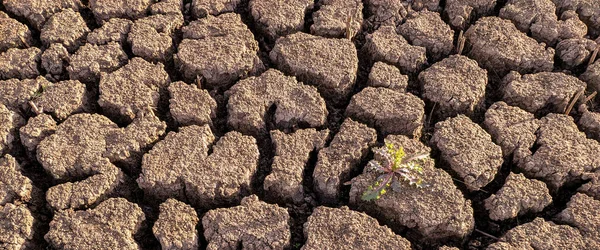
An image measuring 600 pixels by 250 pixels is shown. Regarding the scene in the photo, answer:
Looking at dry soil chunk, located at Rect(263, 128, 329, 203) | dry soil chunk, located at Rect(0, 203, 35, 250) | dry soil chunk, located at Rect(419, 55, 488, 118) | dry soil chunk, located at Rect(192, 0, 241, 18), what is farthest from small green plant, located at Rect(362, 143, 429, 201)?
dry soil chunk, located at Rect(0, 203, 35, 250)

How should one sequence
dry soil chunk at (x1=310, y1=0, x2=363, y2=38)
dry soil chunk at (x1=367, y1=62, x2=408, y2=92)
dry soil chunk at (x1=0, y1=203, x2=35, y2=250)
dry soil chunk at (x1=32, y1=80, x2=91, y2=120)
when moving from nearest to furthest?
dry soil chunk at (x1=0, y1=203, x2=35, y2=250) < dry soil chunk at (x1=32, y1=80, x2=91, y2=120) < dry soil chunk at (x1=367, y1=62, x2=408, y2=92) < dry soil chunk at (x1=310, y1=0, x2=363, y2=38)

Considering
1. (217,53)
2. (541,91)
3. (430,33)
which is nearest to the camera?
(541,91)

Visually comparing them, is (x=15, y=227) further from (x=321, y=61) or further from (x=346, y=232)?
(x=321, y=61)

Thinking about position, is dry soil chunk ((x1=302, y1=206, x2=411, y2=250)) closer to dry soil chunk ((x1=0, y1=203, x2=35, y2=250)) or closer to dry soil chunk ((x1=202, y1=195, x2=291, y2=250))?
dry soil chunk ((x1=202, y1=195, x2=291, y2=250))

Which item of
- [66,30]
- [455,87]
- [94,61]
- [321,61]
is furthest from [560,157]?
[66,30]

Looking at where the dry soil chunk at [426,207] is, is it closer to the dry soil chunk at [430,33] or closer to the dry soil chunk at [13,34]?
the dry soil chunk at [430,33]

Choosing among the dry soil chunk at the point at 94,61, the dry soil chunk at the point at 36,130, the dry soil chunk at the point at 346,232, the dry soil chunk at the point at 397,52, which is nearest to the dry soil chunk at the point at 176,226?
the dry soil chunk at the point at 346,232
